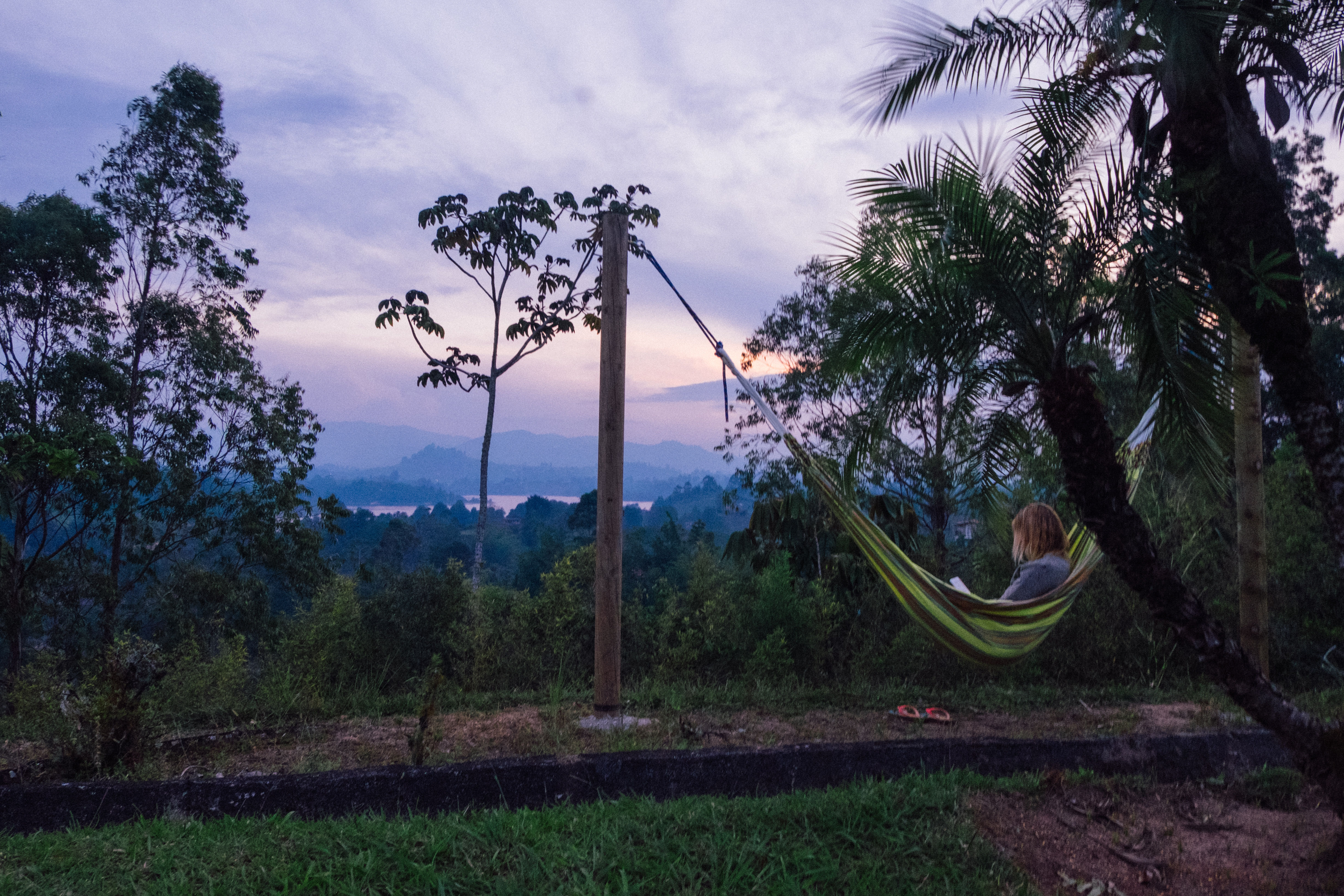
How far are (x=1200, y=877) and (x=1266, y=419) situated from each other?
1379cm

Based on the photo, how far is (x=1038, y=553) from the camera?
330cm

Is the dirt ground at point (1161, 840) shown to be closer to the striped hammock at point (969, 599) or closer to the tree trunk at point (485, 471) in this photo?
the striped hammock at point (969, 599)

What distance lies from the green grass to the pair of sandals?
47.4 inches

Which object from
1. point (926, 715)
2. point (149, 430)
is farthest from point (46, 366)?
point (926, 715)

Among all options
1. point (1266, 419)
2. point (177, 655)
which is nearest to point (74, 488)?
point (177, 655)

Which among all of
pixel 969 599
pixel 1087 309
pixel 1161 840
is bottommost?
pixel 1161 840

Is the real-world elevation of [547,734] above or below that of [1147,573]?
below

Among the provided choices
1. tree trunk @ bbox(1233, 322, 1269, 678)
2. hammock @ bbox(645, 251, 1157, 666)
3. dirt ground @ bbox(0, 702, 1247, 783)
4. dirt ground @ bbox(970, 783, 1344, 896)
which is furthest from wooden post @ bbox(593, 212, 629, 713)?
tree trunk @ bbox(1233, 322, 1269, 678)

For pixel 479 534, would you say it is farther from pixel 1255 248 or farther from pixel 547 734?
pixel 1255 248

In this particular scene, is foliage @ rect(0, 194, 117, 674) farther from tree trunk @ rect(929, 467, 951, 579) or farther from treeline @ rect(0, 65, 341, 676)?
tree trunk @ rect(929, 467, 951, 579)

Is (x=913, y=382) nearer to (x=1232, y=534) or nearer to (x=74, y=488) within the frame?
(x=1232, y=534)

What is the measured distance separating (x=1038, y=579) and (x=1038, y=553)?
0.15 metres

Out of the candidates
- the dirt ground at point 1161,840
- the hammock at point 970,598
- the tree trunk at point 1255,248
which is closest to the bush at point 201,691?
the hammock at point 970,598

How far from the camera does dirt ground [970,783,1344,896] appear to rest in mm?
Answer: 1856
